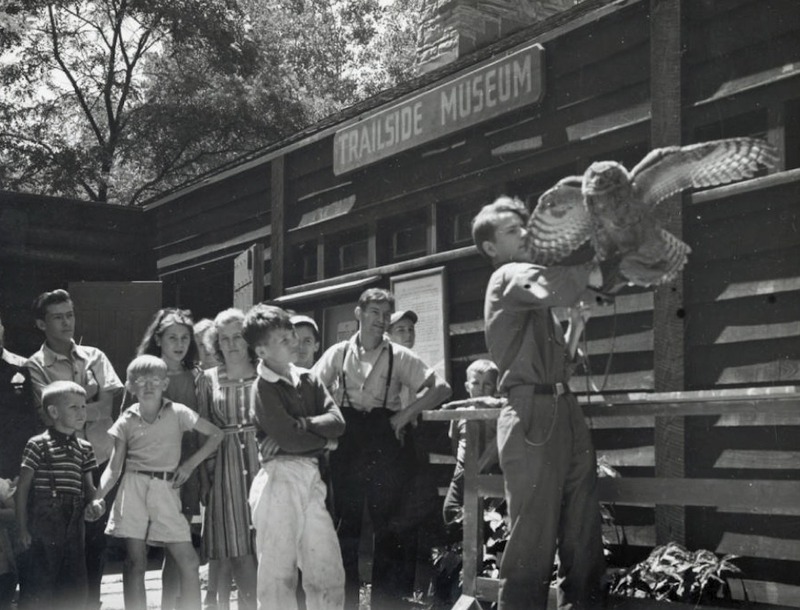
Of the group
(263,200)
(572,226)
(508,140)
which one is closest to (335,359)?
(508,140)

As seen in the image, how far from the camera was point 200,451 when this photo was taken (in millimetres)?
5738

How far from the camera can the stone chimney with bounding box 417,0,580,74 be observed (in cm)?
1034

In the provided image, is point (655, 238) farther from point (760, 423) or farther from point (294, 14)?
A: point (294, 14)

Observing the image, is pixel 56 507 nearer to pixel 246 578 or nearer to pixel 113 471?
pixel 113 471

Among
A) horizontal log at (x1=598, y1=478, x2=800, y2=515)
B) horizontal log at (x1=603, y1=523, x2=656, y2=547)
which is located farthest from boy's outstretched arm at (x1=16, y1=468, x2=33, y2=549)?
horizontal log at (x1=603, y1=523, x2=656, y2=547)

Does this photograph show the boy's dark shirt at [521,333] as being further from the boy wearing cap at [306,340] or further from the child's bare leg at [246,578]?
the boy wearing cap at [306,340]

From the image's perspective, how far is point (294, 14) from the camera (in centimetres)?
2967

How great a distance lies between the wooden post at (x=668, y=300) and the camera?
18.9 feet

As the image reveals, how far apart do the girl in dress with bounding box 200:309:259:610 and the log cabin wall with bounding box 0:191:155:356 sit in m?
6.74

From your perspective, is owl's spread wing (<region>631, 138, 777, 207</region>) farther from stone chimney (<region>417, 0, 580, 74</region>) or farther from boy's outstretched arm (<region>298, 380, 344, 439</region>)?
stone chimney (<region>417, 0, 580, 74</region>)

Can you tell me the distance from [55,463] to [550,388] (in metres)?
2.79

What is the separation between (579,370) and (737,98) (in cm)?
176

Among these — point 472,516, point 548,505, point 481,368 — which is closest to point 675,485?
point 548,505

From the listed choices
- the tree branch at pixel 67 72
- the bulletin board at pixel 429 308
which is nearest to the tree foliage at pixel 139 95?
the tree branch at pixel 67 72
